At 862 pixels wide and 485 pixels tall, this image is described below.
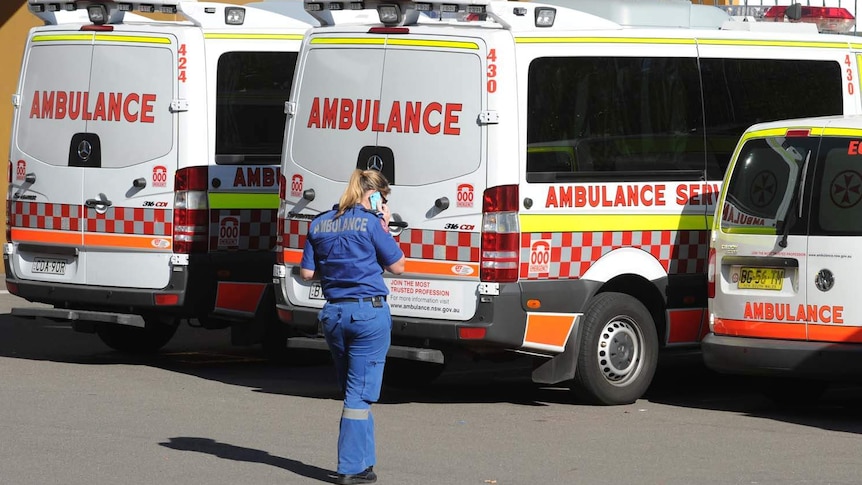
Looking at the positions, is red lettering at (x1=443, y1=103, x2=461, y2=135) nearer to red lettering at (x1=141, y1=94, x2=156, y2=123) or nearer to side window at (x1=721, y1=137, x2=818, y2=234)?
side window at (x1=721, y1=137, x2=818, y2=234)

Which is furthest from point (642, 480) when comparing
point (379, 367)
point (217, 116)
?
point (217, 116)

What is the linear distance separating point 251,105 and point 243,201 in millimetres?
703

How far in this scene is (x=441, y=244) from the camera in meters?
9.99

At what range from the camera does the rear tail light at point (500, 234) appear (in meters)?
9.77

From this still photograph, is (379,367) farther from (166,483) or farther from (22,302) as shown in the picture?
(22,302)

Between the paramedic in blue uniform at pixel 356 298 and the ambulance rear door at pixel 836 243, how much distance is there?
2.91 m

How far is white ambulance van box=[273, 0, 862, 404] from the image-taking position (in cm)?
986

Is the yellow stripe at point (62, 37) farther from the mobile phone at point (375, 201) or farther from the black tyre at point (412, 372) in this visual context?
the mobile phone at point (375, 201)

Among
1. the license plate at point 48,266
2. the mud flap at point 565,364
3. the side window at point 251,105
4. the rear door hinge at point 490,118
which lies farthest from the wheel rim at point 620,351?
the license plate at point 48,266

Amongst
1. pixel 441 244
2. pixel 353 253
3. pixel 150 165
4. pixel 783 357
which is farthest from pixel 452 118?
pixel 150 165

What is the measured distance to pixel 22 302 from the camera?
16.9m

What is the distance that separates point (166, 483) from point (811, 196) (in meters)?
4.28

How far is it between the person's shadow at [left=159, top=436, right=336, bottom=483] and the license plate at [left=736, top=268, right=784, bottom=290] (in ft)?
10.4

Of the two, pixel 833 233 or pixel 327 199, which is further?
pixel 327 199
